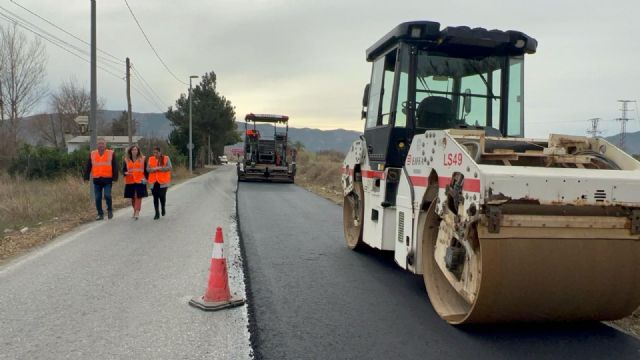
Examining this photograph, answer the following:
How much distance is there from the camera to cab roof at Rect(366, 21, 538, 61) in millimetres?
5621

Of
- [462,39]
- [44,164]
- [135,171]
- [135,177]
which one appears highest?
[462,39]

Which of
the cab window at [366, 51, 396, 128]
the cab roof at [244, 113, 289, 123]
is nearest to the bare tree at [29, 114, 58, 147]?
the cab roof at [244, 113, 289, 123]

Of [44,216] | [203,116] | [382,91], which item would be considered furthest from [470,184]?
[203,116]

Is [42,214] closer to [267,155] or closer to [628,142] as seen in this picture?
[267,155]

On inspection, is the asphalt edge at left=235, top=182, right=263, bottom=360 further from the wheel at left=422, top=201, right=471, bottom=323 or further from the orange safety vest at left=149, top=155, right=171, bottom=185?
the orange safety vest at left=149, top=155, right=171, bottom=185

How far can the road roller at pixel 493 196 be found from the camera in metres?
3.66

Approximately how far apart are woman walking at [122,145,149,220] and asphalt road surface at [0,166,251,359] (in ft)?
7.20

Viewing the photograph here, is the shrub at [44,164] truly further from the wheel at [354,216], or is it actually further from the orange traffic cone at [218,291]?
the orange traffic cone at [218,291]

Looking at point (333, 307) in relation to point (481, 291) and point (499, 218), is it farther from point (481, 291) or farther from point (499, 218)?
point (499, 218)

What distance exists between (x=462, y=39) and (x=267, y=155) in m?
20.2

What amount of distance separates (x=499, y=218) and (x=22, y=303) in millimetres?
4190

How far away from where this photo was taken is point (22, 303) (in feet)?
15.8

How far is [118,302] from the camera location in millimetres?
4871

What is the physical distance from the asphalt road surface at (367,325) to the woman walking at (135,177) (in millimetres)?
4679
